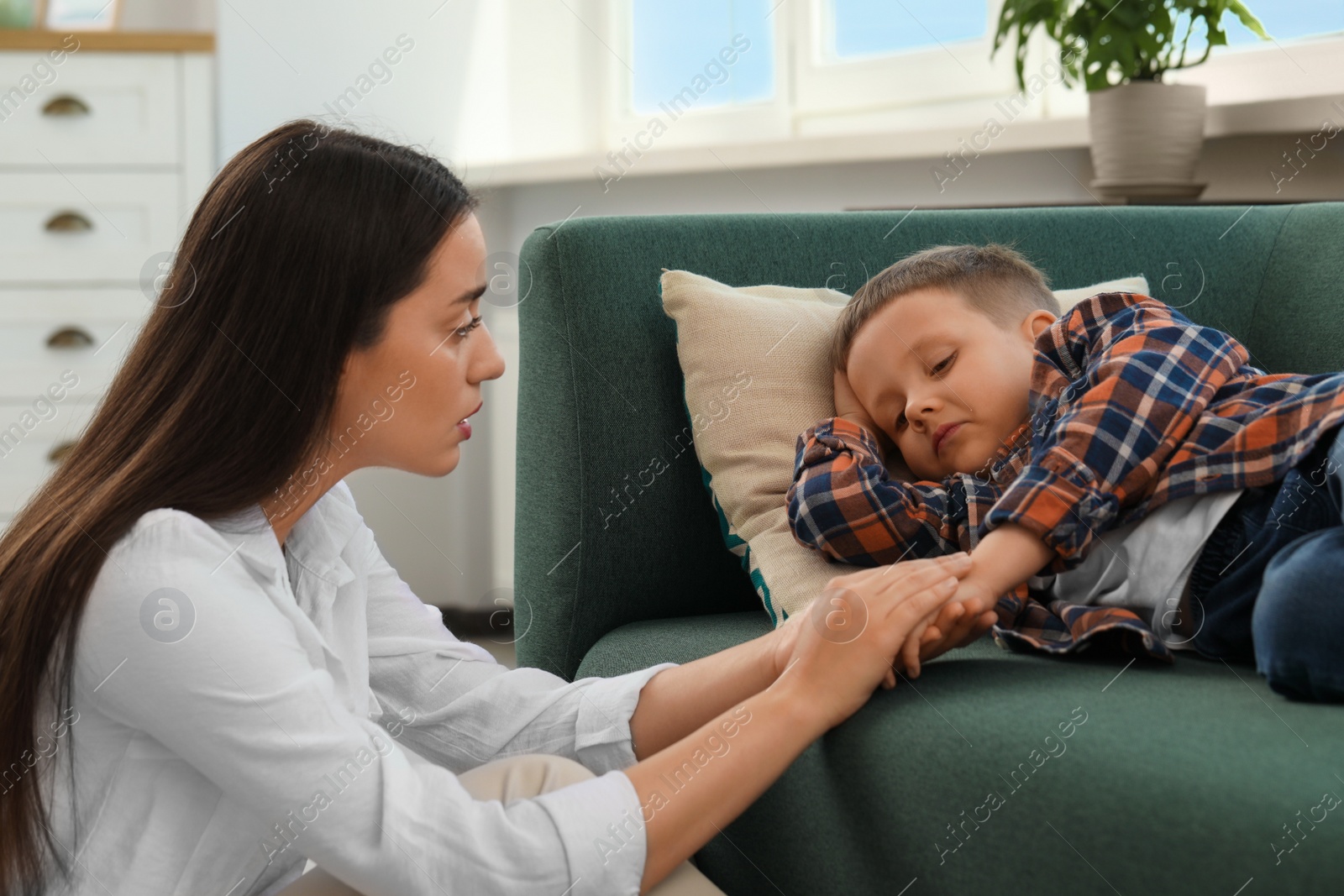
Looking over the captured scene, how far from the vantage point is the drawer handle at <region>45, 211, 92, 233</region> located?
9.32ft

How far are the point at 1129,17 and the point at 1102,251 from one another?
460mm

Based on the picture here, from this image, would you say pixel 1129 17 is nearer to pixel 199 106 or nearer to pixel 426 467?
pixel 426 467

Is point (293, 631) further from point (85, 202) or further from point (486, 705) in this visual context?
point (85, 202)

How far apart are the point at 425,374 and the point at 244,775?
1.08 ft

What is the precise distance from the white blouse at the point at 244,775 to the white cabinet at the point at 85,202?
86.1 inches

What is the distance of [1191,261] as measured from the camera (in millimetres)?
1583

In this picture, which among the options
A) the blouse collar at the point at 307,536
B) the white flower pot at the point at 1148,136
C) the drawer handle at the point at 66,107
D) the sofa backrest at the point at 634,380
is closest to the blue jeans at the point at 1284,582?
the sofa backrest at the point at 634,380

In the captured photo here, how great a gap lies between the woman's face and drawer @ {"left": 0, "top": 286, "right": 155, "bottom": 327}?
6.96ft

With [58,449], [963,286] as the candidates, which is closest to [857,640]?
[963,286]

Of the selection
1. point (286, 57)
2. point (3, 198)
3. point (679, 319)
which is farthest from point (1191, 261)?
point (3, 198)

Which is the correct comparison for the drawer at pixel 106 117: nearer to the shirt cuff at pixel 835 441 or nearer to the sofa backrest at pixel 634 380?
the sofa backrest at pixel 634 380

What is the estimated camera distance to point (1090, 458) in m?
0.99

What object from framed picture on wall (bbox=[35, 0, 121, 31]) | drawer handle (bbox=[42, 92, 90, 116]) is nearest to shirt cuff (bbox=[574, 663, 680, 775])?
drawer handle (bbox=[42, 92, 90, 116])

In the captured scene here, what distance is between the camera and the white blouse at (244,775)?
767 mm
